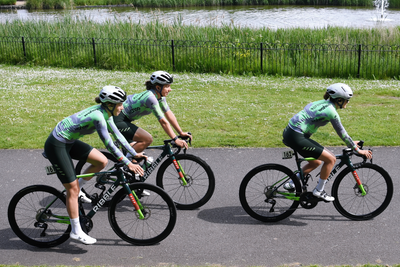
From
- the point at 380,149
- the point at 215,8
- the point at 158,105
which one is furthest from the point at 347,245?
the point at 215,8

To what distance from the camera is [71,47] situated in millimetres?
17312

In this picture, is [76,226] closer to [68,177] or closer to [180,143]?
[68,177]

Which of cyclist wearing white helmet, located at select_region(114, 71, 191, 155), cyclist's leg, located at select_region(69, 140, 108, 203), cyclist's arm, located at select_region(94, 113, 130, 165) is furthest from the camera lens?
cyclist wearing white helmet, located at select_region(114, 71, 191, 155)

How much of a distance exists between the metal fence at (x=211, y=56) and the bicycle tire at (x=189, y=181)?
378 inches

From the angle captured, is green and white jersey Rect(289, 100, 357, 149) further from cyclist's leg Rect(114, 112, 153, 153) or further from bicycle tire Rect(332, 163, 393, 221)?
cyclist's leg Rect(114, 112, 153, 153)

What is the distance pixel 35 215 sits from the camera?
5527mm

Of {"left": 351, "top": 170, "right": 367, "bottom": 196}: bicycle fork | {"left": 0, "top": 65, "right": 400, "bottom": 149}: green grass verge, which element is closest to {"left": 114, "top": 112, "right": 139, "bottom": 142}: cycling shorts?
{"left": 0, "top": 65, "right": 400, "bottom": 149}: green grass verge

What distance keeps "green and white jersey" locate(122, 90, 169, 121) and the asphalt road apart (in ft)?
4.76

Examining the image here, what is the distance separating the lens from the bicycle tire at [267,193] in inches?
223

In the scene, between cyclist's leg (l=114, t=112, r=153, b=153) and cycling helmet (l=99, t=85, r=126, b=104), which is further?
cyclist's leg (l=114, t=112, r=153, b=153)

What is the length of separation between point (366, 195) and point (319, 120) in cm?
144

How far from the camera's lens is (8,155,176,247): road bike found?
509 cm

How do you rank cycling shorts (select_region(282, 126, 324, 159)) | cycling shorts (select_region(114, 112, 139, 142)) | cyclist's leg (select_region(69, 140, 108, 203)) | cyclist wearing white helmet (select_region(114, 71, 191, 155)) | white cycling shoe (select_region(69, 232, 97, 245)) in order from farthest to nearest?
cycling shorts (select_region(114, 112, 139, 142))
cyclist wearing white helmet (select_region(114, 71, 191, 155))
cycling shorts (select_region(282, 126, 324, 159))
cyclist's leg (select_region(69, 140, 108, 203))
white cycling shoe (select_region(69, 232, 97, 245))

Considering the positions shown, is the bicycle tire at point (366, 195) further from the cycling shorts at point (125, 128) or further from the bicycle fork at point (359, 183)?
the cycling shorts at point (125, 128)
